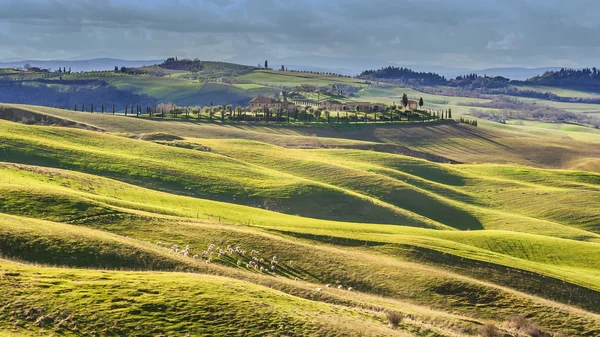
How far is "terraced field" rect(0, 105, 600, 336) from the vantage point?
31.2 meters

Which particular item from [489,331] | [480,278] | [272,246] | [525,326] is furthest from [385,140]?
[489,331]

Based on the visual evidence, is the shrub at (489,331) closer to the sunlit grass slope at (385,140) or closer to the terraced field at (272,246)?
the terraced field at (272,246)

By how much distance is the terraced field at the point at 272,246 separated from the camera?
31172 millimetres

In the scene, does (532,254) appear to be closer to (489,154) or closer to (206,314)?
(206,314)

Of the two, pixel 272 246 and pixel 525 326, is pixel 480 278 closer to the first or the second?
pixel 525 326

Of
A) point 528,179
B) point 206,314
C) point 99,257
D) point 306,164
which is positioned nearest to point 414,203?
point 306,164

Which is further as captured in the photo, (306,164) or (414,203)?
(306,164)

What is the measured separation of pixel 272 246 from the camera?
168 ft

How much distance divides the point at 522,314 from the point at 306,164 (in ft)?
231

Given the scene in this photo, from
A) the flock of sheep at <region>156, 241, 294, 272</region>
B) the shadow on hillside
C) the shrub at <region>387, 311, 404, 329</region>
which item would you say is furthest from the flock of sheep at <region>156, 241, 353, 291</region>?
the shrub at <region>387, 311, 404, 329</region>

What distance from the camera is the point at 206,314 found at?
30.9 m

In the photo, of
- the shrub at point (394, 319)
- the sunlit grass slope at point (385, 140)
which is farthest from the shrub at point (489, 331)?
the sunlit grass slope at point (385, 140)

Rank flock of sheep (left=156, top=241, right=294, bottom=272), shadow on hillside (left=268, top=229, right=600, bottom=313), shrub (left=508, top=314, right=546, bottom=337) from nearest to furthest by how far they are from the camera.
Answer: shrub (left=508, top=314, right=546, bottom=337)
shadow on hillside (left=268, top=229, right=600, bottom=313)
flock of sheep (left=156, top=241, right=294, bottom=272)

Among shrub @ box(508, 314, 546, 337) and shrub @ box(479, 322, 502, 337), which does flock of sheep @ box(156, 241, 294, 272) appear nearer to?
shrub @ box(479, 322, 502, 337)
